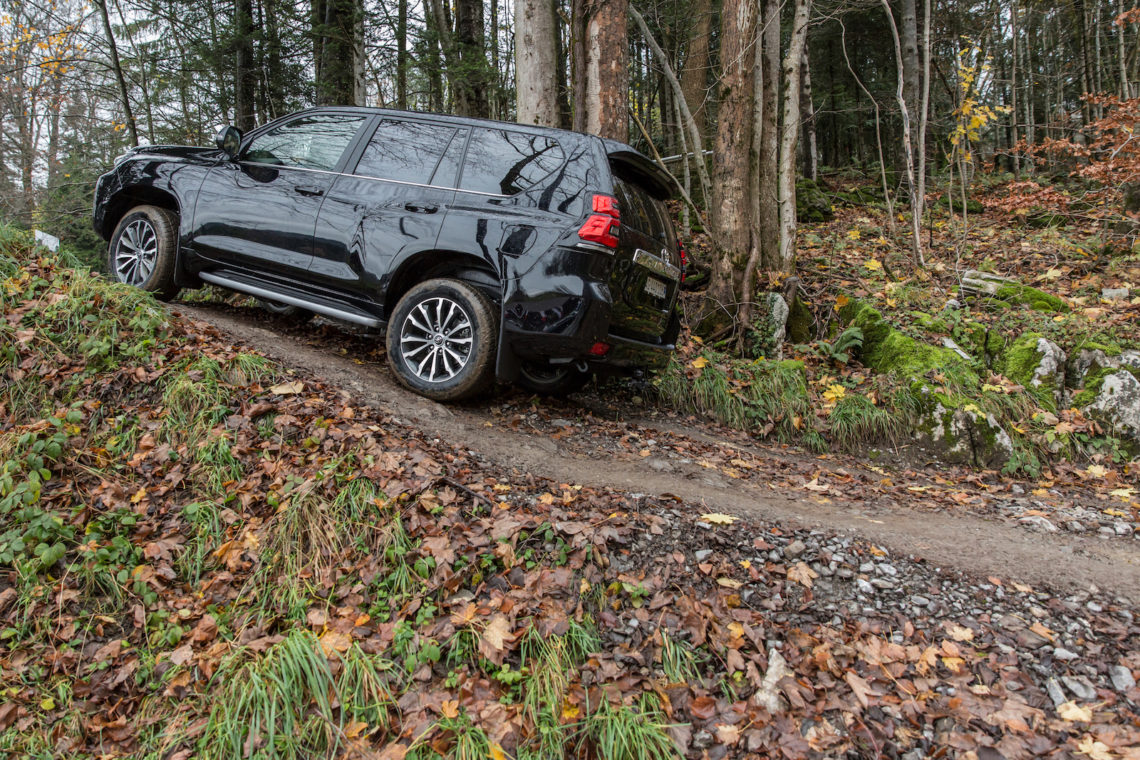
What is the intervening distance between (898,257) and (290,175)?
314 inches

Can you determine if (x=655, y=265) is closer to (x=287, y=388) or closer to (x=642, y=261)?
(x=642, y=261)

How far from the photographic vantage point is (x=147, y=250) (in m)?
5.89

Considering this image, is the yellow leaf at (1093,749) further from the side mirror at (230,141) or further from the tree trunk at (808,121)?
the tree trunk at (808,121)

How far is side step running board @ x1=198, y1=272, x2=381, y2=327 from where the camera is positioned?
5.03 metres

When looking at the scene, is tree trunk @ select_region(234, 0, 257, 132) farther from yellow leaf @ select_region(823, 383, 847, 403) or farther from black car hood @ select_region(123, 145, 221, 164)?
yellow leaf @ select_region(823, 383, 847, 403)

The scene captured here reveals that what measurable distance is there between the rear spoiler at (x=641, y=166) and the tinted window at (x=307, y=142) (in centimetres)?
222

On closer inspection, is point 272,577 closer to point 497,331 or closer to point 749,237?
point 497,331

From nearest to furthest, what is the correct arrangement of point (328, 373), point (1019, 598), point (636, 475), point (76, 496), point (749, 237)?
point (1019, 598) < point (76, 496) < point (636, 475) < point (328, 373) < point (749, 237)

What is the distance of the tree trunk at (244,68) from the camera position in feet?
37.5

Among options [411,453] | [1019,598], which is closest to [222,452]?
[411,453]

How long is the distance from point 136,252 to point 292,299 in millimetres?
1936

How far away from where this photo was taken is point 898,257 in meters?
9.12

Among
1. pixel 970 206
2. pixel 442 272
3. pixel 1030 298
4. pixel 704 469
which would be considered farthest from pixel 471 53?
pixel 970 206

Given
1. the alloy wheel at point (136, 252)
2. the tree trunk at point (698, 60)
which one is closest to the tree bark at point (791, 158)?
the tree trunk at point (698, 60)
